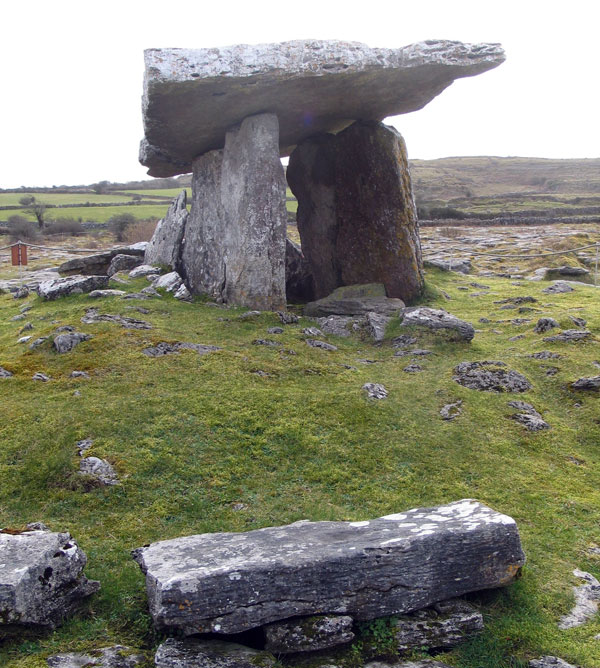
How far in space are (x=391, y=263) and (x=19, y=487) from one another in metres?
10.3

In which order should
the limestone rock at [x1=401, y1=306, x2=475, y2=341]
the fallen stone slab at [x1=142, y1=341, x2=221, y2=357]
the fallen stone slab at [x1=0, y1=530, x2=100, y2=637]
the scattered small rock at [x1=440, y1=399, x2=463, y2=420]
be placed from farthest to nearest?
the limestone rock at [x1=401, y1=306, x2=475, y2=341] → the fallen stone slab at [x1=142, y1=341, x2=221, y2=357] → the scattered small rock at [x1=440, y1=399, x2=463, y2=420] → the fallen stone slab at [x1=0, y1=530, x2=100, y2=637]

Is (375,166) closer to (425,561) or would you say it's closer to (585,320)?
(585,320)

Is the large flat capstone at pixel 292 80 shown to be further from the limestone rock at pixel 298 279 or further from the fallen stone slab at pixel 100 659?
the fallen stone slab at pixel 100 659

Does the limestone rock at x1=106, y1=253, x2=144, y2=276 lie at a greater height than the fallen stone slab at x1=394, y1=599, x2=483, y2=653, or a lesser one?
greater

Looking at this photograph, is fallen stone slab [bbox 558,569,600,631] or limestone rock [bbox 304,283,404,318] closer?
fallen stone slab [bbox 558,569,600,631]

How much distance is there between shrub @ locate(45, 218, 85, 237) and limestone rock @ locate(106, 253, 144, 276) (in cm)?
2827

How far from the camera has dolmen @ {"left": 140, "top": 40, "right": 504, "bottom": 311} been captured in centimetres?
1192

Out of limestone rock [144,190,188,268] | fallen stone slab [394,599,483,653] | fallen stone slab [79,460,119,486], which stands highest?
limestone rock [144,190,188,268]

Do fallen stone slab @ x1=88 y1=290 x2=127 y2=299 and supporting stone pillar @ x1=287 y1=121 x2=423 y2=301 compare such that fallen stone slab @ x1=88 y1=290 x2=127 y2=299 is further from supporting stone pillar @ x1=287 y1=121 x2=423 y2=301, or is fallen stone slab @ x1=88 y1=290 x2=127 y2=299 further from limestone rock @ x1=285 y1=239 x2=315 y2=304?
supporting stone pillar @ x1=287 y1=121 x2=423 y2=301

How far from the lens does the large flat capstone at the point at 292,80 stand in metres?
11.6

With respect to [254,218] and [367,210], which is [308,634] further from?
[367,210]

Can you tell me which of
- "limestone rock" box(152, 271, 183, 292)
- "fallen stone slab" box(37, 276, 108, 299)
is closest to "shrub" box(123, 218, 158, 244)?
"limestone rock" box(152, 271, 183, 292)

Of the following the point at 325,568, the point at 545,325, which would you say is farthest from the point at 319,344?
the point at 325,568

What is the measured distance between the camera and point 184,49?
38.1ft
